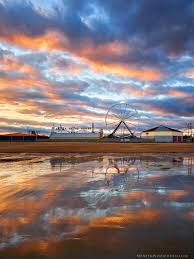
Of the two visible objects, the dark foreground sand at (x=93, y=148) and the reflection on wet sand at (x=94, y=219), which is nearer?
the reflection on wet sand at (x=94, y=219)

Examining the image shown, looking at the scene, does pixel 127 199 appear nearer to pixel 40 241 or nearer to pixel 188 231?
pixel 188 231

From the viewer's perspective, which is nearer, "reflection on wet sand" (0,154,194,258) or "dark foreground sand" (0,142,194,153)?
"reflection on wet sand" (0,154,194,258)

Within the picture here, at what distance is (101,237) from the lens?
5.91 metres

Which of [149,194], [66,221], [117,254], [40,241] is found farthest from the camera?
[149,194]

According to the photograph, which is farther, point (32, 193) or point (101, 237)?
point (32, 193)

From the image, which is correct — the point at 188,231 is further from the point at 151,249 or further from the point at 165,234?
the point at 151,249

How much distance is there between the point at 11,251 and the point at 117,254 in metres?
1.97

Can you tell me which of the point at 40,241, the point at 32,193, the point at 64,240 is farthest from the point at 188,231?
the point at 32,193

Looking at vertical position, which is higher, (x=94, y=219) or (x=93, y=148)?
(x=93, y=148)

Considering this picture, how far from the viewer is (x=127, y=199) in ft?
31.0

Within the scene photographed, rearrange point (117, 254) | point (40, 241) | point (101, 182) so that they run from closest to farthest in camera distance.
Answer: point (117, 254) → point (40, 241) → point (101, 182)

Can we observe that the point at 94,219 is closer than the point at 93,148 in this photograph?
Yes

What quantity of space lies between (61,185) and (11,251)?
7089 millimetres

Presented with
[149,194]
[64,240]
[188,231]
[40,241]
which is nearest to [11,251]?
[40,241]
